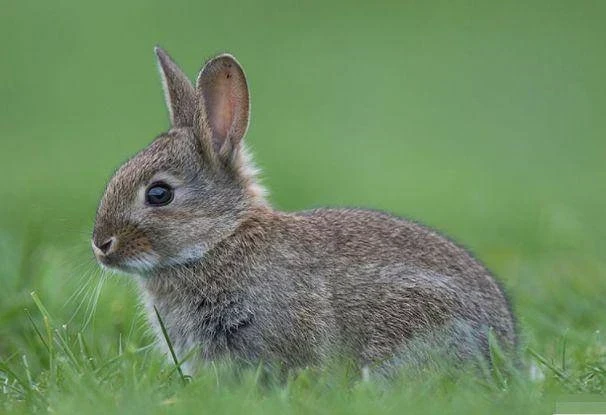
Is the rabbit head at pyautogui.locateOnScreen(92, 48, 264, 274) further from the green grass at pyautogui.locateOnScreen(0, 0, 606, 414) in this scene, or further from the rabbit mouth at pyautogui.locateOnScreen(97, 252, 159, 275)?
the green grass at pyautogui.locateOnScreen(0, 0, 606, 414)

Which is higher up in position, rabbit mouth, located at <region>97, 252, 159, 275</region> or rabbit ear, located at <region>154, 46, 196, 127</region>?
rabbit ear, located at <region>154, 46, 196, 127</region>

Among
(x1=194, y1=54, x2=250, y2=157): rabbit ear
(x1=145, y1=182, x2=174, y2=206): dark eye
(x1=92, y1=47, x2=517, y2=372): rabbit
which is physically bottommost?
(x1=92, y1=47, x2=517, y2=372): rabbit

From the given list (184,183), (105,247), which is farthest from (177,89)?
(105,247)

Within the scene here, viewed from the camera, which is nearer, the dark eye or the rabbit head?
the rabbit head

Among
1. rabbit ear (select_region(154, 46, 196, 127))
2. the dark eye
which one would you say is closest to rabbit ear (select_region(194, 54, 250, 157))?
rabbit ear (select_region(154, 46, 196, 127))

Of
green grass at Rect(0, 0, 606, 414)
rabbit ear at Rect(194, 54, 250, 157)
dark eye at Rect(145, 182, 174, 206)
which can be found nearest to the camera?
green grass at Rect(0, 0, 606, 414)

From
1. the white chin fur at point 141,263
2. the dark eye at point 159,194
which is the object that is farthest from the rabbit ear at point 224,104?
the white chin fur at point 141,263

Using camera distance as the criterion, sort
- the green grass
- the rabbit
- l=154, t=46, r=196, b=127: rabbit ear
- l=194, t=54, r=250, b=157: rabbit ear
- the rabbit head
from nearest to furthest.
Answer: the green grass
the rabbit
the rabbit head
l=194, t=54, r=250, b=157: rabbit ear
l=154, t=46, r=196, b=127: rabbit ear
